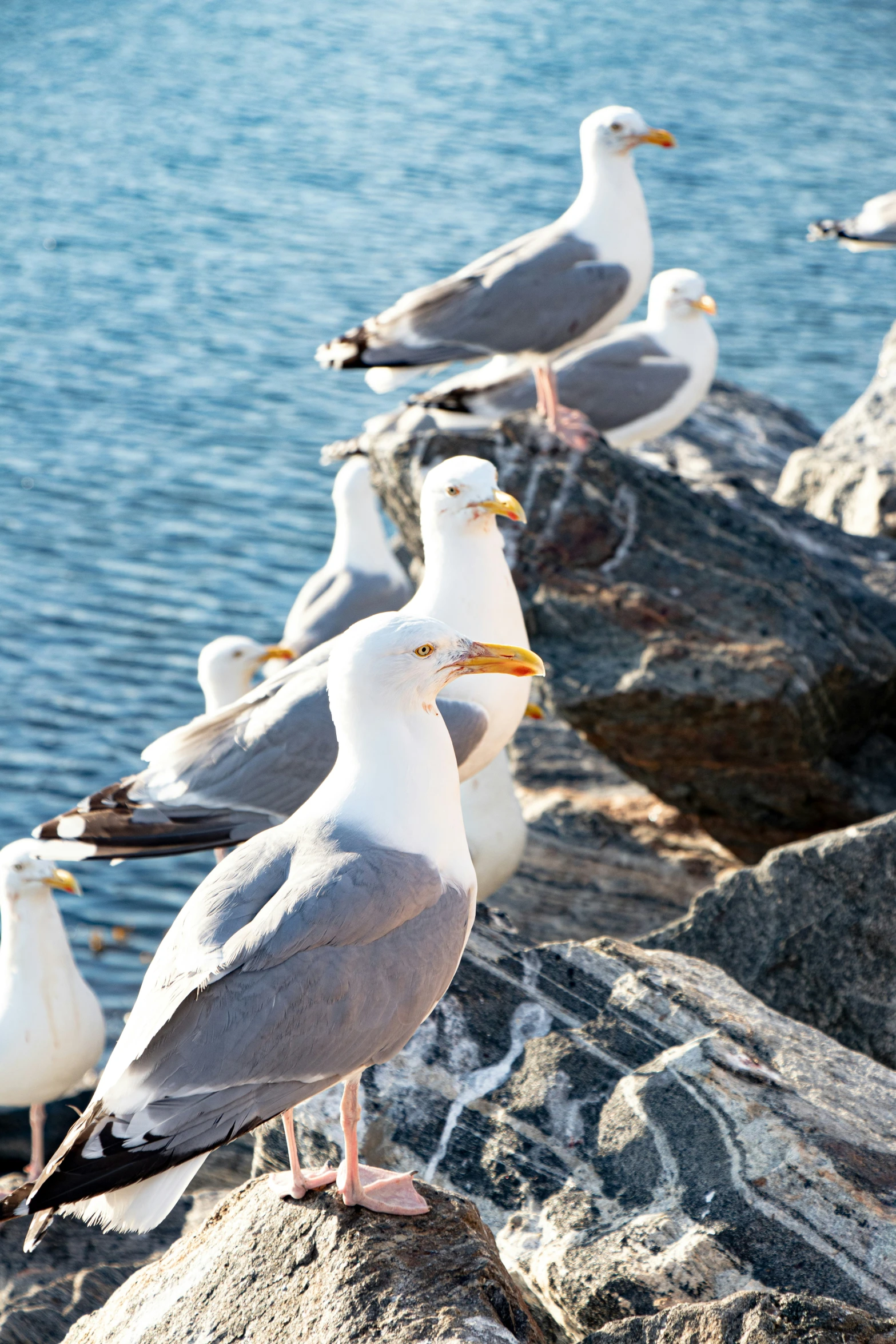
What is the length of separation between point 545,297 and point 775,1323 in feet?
20.0

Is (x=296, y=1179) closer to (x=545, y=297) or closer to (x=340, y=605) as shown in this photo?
(x=340, y=605)

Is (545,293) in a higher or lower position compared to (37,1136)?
higher

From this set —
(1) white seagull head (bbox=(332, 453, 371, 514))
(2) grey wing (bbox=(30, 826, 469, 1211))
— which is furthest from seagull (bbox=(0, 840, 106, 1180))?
(1) white seagull head (bbox=(332, 453, 371, 514))

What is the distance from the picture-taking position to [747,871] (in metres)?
5.40

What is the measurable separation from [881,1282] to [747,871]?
6.93 ft

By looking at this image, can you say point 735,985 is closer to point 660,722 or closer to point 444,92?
point 660,722

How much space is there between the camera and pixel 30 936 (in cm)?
650

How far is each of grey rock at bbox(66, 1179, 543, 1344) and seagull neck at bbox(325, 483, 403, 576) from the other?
5419 millimetres

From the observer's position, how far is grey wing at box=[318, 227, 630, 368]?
797 centimetres

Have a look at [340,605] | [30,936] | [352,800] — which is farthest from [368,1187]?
[340,605]

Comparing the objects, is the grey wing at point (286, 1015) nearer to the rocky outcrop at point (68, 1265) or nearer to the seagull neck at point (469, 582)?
the seagull neck at point (469, 582)

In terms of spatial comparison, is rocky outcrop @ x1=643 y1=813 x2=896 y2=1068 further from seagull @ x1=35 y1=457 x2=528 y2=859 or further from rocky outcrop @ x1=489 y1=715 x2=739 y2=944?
rocky outcrop @ x1=489 y1=715 x2=739 y2=944

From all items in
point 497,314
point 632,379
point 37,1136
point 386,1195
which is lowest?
point 37,1136

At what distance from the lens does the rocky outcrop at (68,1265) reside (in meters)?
5.14
